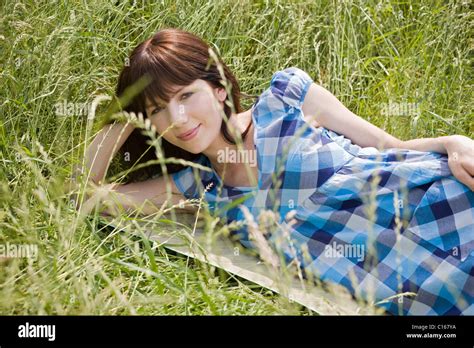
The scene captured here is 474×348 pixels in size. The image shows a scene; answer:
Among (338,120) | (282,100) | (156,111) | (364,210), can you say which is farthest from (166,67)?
(364,210)

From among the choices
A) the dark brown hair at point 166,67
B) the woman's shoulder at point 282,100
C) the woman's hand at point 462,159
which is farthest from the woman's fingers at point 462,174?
the dark brown hair at point 166,67

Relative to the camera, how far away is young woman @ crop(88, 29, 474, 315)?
203cm

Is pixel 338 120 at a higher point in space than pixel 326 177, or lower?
higher

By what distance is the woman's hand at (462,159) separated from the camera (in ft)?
6.64

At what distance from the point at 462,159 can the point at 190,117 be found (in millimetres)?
790

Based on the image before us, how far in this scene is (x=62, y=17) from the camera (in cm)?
284

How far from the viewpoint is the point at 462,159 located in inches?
80.3

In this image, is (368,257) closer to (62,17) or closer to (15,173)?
(15,173)
